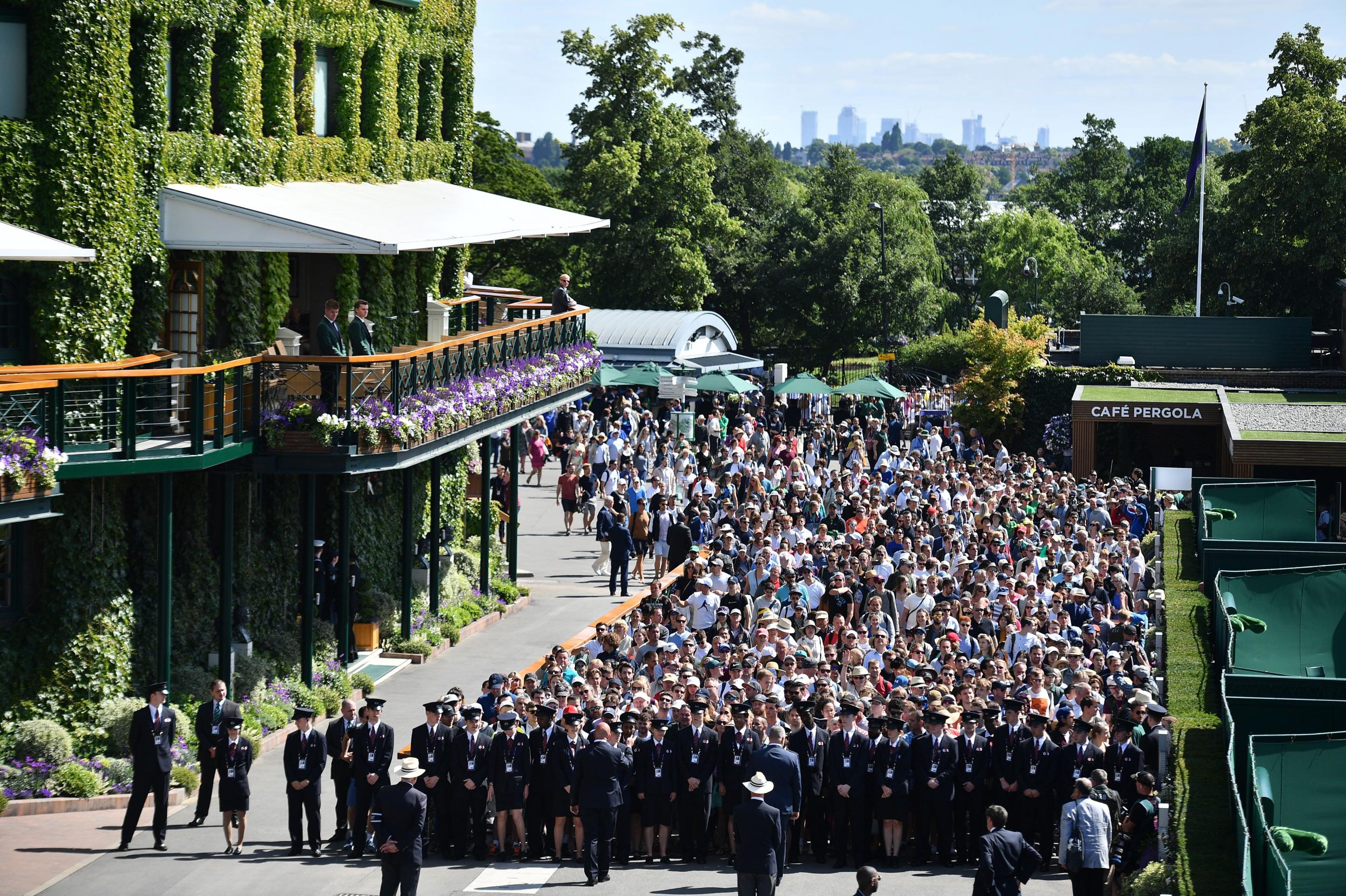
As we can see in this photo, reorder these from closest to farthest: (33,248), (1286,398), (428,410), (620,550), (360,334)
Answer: (33,248)
(360,334)
(428,410)
(620,550)
(1286,398)

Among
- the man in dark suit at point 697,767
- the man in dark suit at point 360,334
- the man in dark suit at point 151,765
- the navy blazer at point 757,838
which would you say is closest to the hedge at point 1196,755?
the navy blazer at point 757,838

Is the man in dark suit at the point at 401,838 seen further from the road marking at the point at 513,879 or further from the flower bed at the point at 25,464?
the flower bed at the point at 25,464

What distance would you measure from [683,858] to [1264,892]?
24.7 feet

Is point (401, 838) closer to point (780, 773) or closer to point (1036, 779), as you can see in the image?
point (780, 773)

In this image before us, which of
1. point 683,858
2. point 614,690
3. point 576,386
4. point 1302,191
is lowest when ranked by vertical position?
point 683,858

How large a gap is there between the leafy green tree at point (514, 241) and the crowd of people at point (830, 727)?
44059 mm

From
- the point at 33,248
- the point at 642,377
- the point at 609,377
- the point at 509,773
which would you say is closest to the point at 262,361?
the point at 33,248

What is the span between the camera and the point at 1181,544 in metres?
26.5

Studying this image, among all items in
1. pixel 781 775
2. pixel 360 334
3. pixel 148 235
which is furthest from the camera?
pixel 360 334

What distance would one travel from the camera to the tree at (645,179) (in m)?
63.9

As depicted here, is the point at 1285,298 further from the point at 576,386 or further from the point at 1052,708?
the point at 1052,708

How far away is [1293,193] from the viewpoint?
54.4 metres

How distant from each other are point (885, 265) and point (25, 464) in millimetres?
55265

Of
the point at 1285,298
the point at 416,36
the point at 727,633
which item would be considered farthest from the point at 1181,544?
the point at 1285,298
